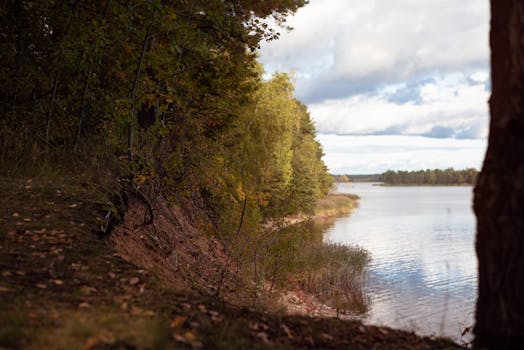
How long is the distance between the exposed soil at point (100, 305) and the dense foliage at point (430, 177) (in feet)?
504

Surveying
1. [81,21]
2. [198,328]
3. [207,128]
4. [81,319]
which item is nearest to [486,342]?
[198,328]

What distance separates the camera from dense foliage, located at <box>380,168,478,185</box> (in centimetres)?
15779

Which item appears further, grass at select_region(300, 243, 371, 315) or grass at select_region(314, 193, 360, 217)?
grass at select_region(314, 193, 360, 217)

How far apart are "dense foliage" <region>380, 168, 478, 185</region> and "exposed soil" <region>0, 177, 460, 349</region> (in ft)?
504

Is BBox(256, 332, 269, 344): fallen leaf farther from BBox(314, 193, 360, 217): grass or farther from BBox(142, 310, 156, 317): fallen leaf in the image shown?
BBox(314, 193, 360, 217): grass

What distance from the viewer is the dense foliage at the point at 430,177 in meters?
158

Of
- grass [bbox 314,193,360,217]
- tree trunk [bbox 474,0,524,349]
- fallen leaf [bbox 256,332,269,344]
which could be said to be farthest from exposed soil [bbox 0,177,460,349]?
grass [bbox 314,193,360,217]

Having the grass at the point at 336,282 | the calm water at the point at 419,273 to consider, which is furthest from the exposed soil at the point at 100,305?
the grass at the point at 336,282

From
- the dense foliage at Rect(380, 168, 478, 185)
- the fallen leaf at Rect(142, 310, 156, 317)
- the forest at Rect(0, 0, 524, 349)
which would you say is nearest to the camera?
the forest at Rect(0, 0, 524, 349)

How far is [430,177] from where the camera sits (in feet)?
561

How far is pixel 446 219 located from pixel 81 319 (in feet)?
156

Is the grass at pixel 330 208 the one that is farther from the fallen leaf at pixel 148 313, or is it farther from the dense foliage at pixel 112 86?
the fallen leaf at pixel 148 313

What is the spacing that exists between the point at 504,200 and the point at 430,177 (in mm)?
177371

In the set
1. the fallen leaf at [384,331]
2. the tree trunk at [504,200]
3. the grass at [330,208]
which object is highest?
the tree trunk at [504,200]
